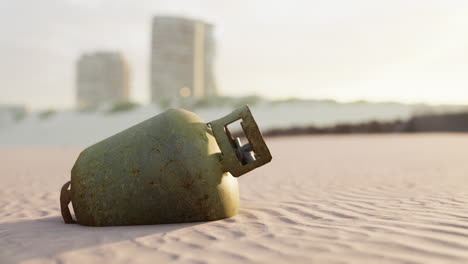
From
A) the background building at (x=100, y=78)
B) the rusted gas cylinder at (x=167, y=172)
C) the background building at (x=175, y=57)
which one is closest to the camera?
the rusted gas cylinder at (x=167, y=172)

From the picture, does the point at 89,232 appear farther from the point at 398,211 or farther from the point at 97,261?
the point at 398,211

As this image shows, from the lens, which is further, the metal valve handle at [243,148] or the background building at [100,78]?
the background building at [100,78]

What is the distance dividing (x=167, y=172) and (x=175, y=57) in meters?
33.1

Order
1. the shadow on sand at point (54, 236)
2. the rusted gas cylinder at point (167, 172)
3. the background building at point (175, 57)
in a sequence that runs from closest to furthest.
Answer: the shadow on sand at point (54, 236), the rusted gas cylinder at point (167, 172), the background building at point (175, 57)

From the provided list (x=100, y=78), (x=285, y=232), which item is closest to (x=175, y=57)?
(x=100, y=78)

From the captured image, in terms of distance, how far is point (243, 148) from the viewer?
380 centimetres

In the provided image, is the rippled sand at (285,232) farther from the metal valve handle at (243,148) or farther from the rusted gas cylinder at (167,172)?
the metal valve handle at (243,148)

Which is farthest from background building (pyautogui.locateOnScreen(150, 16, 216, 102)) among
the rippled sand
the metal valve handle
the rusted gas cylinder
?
the metal valve handle

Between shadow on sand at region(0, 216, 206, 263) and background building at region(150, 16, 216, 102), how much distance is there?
32.3 meters

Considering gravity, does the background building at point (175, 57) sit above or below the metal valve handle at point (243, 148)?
above

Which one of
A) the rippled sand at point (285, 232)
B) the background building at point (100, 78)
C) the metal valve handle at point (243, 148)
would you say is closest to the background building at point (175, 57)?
the background building at point (100, 78)

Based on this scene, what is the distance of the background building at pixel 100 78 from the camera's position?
48.9 meters

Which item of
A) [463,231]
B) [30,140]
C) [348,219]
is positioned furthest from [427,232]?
[30,140]

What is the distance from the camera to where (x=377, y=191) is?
18.6 ft
